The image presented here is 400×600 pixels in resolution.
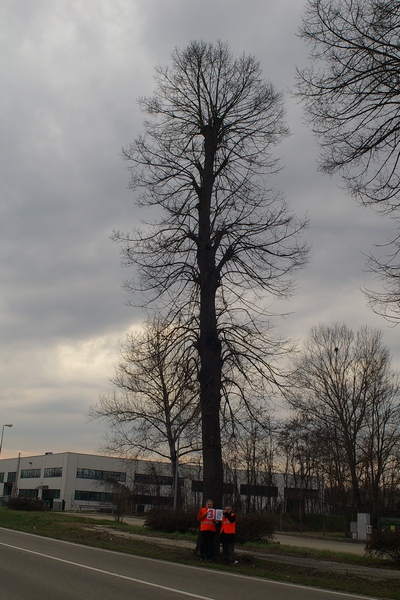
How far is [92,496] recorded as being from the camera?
234 feet

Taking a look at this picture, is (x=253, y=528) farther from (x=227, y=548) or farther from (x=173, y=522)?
(x=227, y=548)

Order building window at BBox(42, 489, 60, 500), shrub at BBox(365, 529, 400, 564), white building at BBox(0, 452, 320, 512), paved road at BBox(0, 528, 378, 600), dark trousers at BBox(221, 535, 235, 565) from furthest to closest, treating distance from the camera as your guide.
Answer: building window at BBox(42, 489, 60, 500), white building at BBox(0, 452, 320, 512), shrub at BBox(365, 529, 400, 564), dark trousers at BBox(221, 535, 235, 565), paved road at BBox(0, 528, 378, 600)

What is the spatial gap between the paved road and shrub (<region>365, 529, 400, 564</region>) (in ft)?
18.9

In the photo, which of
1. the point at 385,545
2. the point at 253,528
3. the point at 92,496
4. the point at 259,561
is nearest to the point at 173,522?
the point at 253,528

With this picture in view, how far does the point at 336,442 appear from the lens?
42.5m

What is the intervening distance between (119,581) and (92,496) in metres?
65.7

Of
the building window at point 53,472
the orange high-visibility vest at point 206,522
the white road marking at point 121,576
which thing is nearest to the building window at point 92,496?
the building window at point 53,472

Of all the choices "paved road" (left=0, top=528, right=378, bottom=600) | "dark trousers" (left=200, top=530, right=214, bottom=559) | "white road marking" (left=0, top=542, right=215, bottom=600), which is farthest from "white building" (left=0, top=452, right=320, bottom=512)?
"paved road" (left=0, top=528, right=378, bottom=600)

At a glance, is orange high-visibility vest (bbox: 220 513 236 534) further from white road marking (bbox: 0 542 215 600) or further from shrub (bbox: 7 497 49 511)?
shrub (bbox: 7 497 49 511)

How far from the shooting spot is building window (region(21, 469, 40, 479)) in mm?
77431

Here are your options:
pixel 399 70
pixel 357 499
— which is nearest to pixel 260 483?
pixel 357 499

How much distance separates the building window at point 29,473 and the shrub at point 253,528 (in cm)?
6095

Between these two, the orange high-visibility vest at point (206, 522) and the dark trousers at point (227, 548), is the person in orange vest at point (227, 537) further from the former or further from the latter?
the orange high-visibility vest at point (206, 522)

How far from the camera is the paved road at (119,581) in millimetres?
8680
